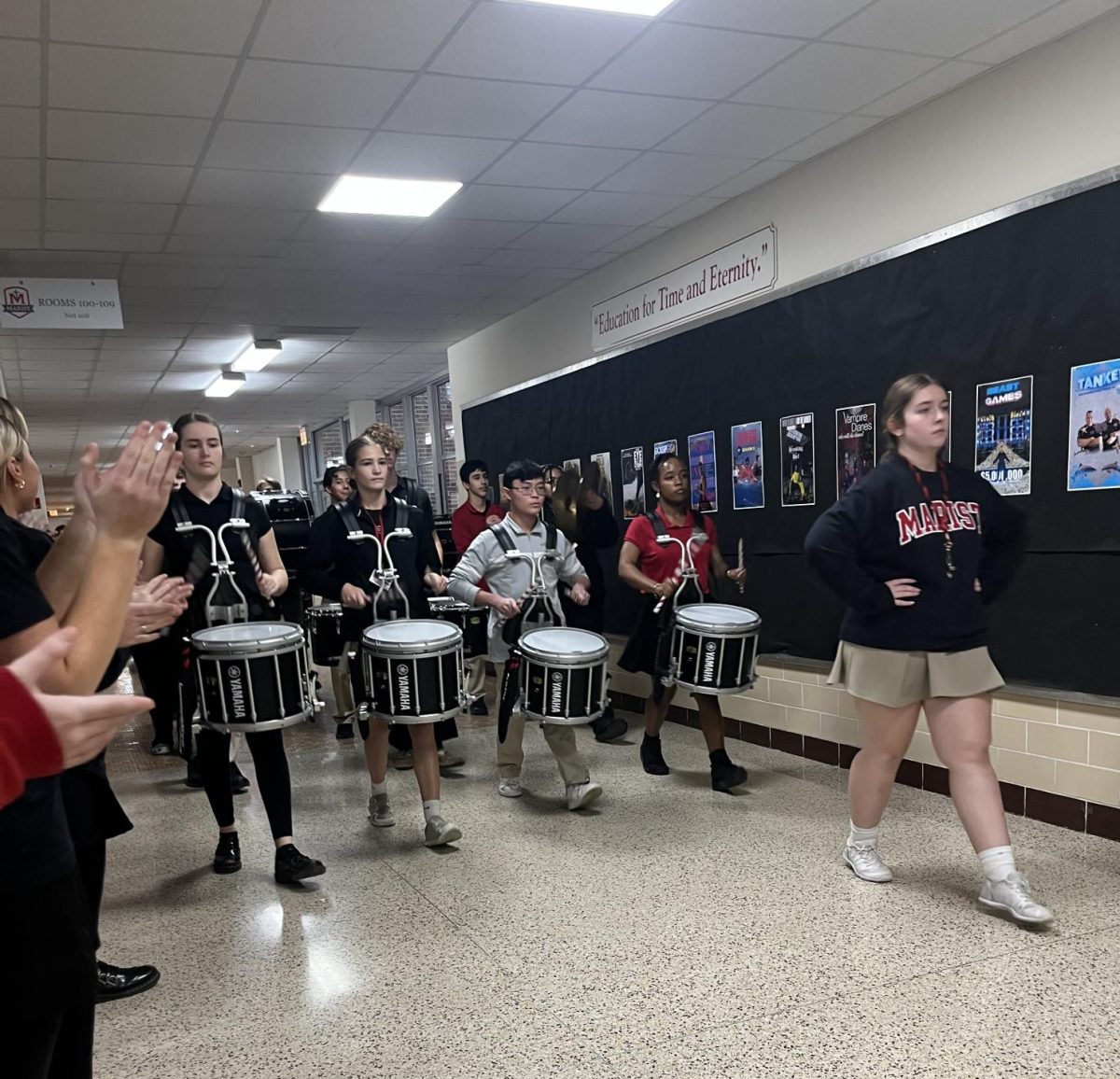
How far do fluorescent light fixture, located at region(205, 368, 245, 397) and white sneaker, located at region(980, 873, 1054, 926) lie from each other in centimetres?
912

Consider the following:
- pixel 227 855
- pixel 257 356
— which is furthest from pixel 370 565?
pixel 257 356

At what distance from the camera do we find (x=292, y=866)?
3.28 m

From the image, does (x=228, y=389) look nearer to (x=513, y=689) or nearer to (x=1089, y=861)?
(x=513, y=689)

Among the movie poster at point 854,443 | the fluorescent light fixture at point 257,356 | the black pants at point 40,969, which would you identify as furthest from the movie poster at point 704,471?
the fluorescent light fixture at point 257,356

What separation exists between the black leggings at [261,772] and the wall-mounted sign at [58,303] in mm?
3697

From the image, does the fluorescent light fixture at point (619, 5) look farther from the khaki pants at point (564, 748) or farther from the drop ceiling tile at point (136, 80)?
the khaki pants at point (564, 748)

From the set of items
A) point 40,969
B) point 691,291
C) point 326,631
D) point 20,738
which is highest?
point 691,291

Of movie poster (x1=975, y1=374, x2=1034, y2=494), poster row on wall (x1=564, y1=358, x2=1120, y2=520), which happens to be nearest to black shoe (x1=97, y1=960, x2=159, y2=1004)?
poster row on wall (x1=564, y1=358, x2=1120, y2=520)

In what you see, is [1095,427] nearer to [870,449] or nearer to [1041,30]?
[870,449]

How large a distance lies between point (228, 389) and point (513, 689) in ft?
27.5

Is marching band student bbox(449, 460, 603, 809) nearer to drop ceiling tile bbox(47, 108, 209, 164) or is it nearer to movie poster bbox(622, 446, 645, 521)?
movie poster bbox(622, 446, 645, 521)

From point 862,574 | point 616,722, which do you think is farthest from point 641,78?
point 616,722

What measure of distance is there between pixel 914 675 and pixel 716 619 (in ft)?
3.73

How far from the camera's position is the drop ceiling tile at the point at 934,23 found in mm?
3195
